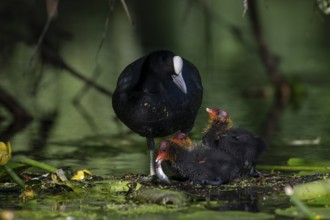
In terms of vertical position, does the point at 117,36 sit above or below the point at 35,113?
above

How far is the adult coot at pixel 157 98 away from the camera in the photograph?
303 inches

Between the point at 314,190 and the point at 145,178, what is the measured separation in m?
1.40

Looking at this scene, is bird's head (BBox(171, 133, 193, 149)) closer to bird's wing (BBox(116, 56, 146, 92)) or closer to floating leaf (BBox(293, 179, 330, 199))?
bird's wing (BBox(116, 56, 146, 92))

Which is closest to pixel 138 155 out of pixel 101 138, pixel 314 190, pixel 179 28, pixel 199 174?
pixel 101 138

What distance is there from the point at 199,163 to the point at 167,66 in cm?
103

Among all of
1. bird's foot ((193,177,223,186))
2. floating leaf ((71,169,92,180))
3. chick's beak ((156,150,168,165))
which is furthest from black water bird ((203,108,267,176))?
floating leaf ((71,169,92,180))

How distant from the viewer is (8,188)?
280 inches

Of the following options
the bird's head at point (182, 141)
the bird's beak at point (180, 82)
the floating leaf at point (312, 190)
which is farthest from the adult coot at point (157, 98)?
the floating leaf at point (312, 190)

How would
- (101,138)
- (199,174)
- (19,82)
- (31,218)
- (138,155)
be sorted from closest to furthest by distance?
(31,218) → (199,174) → (138,155) → (101,138) → (19,82)

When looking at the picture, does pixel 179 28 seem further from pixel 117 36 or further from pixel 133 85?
pixel 133 85

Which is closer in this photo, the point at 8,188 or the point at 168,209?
the point at 168,209

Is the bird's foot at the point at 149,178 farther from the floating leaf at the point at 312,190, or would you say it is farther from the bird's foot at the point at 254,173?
the floating leaf at the point at 312,190

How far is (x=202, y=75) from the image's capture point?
55.4 ft

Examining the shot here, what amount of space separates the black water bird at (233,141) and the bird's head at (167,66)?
0.39 m
